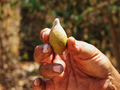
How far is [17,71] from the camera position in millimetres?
3131

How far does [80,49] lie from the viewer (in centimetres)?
110

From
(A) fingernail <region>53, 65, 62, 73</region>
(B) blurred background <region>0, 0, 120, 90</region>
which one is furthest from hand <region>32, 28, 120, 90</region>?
(B) blurred background <region>0, 0, 120, 90</region>

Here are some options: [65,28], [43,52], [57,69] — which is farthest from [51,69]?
[65,28]

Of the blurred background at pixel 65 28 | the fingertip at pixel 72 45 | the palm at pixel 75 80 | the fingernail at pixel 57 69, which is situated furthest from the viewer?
the blurred background at pixel 65 28

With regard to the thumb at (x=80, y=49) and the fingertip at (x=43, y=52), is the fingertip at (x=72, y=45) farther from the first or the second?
the fingertip at (x=43, y=52)

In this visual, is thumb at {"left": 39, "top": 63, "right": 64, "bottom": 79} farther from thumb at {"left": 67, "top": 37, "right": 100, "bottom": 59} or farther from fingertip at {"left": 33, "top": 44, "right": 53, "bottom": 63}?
thumb at {"left": 67, "top": 37, "right": 100, "bottom": 59}

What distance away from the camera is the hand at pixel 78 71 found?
117cm

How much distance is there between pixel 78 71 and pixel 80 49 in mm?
323

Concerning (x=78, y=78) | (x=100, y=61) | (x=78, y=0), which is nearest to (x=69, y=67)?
(x=78, y=78)

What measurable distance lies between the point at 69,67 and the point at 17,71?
2.04 m

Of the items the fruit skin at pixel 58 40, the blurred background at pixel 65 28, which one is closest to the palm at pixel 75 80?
the fruit skin at pixel 58 40

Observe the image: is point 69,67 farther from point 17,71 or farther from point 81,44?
point 17,71

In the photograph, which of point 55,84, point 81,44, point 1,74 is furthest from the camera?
point 1,74

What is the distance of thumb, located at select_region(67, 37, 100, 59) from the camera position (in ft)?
3.47
